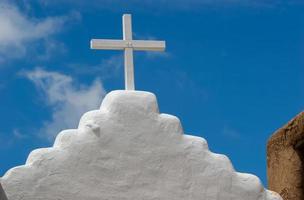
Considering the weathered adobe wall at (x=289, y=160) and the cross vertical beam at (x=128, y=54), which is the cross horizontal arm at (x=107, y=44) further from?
A: the weathered adobe wall at (x=289, y=160)

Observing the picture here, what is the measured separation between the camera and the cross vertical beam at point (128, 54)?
11836 mm

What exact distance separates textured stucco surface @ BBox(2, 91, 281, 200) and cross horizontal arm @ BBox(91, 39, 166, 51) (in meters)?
0.66

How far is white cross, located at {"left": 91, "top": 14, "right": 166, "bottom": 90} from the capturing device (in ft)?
39.0

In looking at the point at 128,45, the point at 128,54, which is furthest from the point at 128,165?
the point at 128,45

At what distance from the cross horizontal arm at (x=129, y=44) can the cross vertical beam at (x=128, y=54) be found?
0.04 m

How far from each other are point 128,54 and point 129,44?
0.44 feet

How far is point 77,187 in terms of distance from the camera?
11180 mm

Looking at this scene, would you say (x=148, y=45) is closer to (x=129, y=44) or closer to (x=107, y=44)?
(x=129, y=44)

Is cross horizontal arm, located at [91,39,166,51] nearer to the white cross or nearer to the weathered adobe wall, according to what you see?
the white cross

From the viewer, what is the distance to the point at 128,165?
11383 mm

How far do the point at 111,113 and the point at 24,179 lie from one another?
1.17 metres

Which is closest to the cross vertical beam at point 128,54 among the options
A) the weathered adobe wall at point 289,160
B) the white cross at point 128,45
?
the white cross at point 128,45

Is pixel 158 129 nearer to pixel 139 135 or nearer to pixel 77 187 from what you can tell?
pixel 139 135

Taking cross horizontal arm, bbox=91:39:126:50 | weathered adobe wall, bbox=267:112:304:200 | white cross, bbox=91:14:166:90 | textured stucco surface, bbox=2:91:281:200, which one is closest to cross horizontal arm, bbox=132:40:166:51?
white cross, bbox=91:14:166:90
